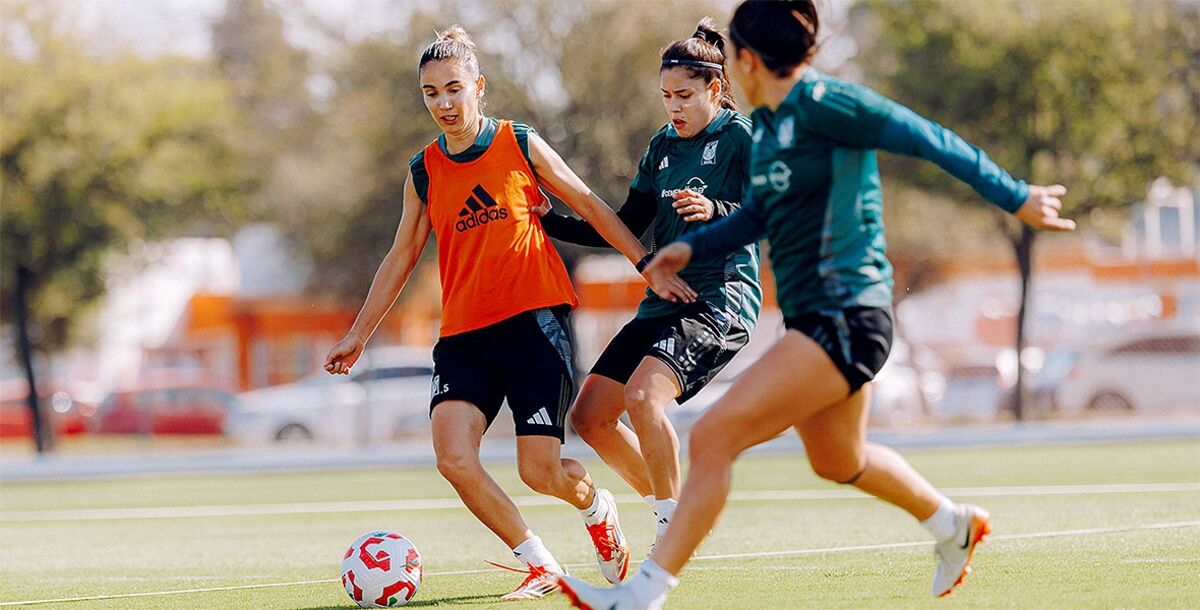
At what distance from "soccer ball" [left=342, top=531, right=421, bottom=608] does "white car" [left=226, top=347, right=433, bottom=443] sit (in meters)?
17.3

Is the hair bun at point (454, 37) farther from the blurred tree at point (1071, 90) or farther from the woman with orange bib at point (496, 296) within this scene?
the blurred tree at point (1071, 90)

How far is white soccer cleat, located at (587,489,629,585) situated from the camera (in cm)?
691

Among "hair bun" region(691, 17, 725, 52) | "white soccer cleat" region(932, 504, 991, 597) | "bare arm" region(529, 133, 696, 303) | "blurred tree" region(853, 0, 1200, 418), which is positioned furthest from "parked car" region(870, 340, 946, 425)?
"white soccer cleat" region(932, 504, 991, 597)

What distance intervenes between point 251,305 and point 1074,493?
2706cm

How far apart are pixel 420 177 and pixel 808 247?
2184 mm

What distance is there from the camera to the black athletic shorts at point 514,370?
6598 mm

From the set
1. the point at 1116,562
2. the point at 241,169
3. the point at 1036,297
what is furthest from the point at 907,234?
the point at 1116,562

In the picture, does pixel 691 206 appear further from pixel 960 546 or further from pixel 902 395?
pixel 902 395

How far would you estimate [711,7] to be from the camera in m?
29.6

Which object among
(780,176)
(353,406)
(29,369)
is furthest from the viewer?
(353,406)

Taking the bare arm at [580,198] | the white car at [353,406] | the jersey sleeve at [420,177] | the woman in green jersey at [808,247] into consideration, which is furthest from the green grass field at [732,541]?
the white car at [353,406]

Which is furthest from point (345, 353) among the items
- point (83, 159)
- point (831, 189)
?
point (83, 159)

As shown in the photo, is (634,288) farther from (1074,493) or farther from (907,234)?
(1074,493)

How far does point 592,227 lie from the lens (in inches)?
277
